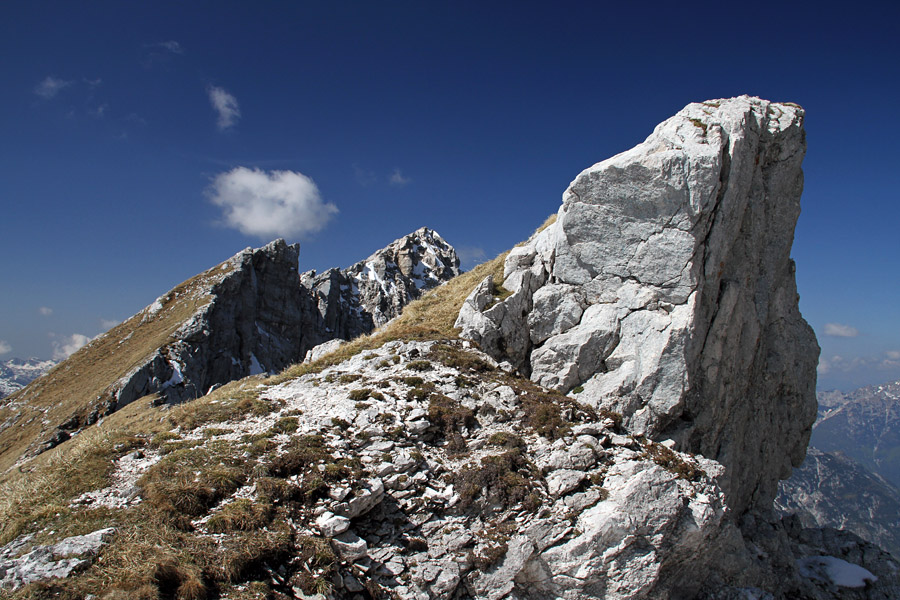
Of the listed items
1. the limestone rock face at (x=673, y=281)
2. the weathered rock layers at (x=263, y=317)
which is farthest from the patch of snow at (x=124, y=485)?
the weathered rock layers at (x=263, y=317)

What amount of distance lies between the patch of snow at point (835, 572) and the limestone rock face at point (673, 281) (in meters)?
4.65

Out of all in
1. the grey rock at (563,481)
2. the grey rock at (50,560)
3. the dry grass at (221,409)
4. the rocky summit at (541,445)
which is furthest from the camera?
the dry grass at (221,409)

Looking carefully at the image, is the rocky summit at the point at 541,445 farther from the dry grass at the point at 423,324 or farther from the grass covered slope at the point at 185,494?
the dry grass at the point at 423,324

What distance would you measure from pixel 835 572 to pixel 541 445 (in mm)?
25741

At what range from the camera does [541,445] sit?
700 inches

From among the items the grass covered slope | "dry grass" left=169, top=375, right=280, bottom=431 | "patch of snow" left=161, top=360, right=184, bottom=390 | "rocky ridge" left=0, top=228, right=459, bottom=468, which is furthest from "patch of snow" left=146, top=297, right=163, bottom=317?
"dry grass" left=169, top=375, right=280, bottom=431

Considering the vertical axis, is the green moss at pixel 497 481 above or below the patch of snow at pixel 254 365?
below

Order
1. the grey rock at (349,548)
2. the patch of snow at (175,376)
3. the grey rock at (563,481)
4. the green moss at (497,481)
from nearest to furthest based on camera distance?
the grey rock at (349,548) → the green moss at (497,481) → the grey rock at (563,481) → the patch of snow at (175,376)

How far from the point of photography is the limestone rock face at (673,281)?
2292 centimetres

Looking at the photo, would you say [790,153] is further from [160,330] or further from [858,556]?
[160,330]

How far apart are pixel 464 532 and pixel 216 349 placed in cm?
10449

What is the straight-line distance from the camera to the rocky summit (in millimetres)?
12023

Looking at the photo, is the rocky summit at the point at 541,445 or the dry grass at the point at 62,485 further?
the rocky summit at the point at 541,445

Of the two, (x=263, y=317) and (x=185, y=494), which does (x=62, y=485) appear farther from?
(x=263, y=317)
